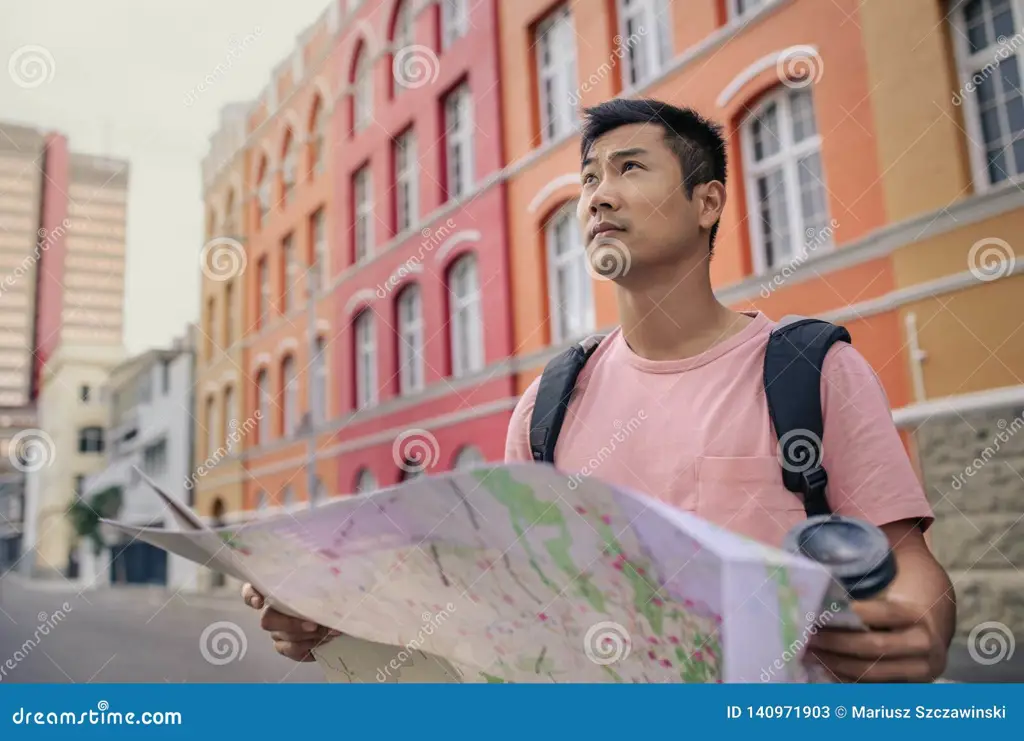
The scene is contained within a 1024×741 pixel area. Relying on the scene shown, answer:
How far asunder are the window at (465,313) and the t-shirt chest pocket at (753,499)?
1.12m

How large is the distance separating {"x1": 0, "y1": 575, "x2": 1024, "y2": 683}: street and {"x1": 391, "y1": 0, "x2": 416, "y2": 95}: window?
122 cm

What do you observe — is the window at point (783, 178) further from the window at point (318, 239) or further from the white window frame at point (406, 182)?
the window at point (318, 239)

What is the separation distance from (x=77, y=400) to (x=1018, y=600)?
1.86 meters

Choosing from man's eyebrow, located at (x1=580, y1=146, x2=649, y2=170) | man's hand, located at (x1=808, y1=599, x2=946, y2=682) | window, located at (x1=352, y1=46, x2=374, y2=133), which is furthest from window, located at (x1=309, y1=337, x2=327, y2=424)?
man's hand, located at (x1=808, y1=599, x2=946, y2=682)

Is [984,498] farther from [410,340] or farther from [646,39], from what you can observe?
[410,340]

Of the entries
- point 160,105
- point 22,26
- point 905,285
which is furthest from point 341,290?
point 905,285

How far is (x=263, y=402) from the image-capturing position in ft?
6.40

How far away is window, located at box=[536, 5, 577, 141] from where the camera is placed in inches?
68.8

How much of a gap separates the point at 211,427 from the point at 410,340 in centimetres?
53

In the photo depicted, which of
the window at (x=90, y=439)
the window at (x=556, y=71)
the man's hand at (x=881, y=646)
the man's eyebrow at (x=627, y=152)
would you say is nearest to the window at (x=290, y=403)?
the window at (x=90, y=439)

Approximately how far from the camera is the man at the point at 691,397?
66cm

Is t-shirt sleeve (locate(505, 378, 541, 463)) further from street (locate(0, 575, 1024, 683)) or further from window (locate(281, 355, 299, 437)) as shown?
window (locate(281, 355, 299, 437))

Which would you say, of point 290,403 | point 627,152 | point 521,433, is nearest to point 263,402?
point 290,403
